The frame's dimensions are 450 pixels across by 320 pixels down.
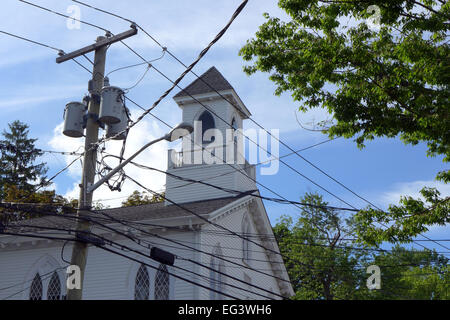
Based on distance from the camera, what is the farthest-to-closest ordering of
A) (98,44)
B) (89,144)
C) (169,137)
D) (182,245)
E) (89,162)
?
(182,245), (98,44), (89,144), (89,162), (169,137)

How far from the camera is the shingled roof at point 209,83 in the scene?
1089 inches

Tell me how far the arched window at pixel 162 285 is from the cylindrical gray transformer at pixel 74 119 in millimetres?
8862

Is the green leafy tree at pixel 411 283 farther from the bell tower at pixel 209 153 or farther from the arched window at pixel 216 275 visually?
the arched window at pixel 216 275

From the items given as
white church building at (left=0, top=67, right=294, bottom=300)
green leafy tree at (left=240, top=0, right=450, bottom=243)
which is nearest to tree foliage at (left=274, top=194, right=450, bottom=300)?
white church building at (left=0, top=67, right=294, bottom=300)

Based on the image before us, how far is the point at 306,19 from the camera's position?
13703 millimetres

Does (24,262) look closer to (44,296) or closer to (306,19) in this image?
(44,296)

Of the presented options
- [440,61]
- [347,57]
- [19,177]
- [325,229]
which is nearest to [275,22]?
[347,57]

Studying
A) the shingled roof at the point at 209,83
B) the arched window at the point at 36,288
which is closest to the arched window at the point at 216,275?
the arched window at the point at 36,288

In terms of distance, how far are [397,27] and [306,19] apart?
217 centimetres

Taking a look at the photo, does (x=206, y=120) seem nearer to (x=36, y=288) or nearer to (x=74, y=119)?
(x=36, y=288)

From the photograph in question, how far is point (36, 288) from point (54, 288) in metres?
0.88

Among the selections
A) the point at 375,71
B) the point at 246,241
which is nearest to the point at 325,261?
the point at 246,241

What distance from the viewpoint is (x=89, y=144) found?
1261 cm

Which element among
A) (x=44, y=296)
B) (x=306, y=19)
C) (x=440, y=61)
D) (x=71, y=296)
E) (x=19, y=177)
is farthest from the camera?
(x=19, y=177)
